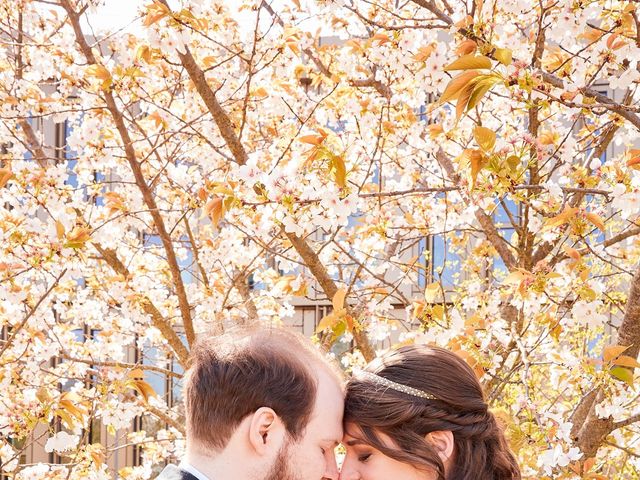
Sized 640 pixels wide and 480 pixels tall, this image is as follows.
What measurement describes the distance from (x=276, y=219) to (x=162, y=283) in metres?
3.96


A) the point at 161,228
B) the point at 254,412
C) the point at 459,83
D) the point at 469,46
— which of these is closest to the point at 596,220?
the point at 469,46

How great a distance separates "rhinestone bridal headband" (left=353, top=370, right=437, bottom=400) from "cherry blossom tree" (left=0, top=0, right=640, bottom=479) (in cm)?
38

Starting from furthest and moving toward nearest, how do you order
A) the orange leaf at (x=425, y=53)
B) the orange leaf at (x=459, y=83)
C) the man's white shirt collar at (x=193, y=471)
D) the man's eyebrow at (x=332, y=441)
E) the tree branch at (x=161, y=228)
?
the tree branch at (x=161, y=228)
the orange leaf at (x=425, y=53)
the man's eyebrow at (x=332, y=441)
the orange leaf at (x=459, y=83)
the man's white shirt collar at (x=193, y=471)

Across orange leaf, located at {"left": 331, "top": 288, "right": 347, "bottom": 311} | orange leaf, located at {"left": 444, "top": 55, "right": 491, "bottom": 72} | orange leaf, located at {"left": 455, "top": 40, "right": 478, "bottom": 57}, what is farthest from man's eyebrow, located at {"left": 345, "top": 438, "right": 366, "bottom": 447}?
orange leaf, located at {"left": 455, "top": 40, "right": 478, "bottom": 57}

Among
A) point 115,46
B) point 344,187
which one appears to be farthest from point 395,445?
point 115,46

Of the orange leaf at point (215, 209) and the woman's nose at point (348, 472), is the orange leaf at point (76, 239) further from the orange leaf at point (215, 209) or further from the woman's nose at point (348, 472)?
the woman's nose at point (348, 472)

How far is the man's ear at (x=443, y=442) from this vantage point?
2426 mm

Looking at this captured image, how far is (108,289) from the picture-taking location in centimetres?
570

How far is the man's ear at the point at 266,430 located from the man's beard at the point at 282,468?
0.06 ft

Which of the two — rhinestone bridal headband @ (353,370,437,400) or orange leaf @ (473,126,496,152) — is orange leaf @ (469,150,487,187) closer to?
orange leaf @ (473,126,496,152)

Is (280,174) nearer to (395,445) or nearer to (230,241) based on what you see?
(395,445)

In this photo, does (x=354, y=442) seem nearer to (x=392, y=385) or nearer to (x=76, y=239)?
(x=392, y=385)

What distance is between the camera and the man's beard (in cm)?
193

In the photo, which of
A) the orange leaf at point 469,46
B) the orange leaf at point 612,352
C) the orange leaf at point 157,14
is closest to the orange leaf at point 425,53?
the orange leaf at point 469,46
